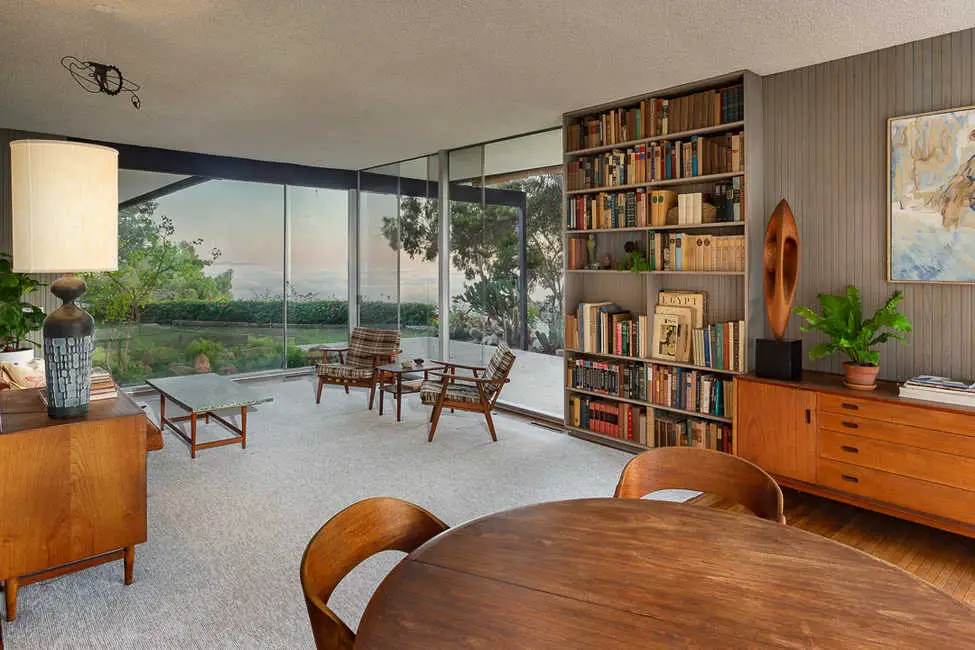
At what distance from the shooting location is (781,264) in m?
3.66

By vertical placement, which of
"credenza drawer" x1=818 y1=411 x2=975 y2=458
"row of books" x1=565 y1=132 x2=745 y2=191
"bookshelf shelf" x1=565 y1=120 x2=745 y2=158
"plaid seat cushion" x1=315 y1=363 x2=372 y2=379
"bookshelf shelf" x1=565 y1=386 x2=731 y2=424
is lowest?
"bookshelf shelf" x1=565 y1=386 x2=731 y2=424

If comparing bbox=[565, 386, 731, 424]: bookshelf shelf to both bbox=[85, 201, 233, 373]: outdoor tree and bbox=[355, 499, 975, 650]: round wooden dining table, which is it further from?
bbox=[85, 201, 233, 373]: outdoor tree

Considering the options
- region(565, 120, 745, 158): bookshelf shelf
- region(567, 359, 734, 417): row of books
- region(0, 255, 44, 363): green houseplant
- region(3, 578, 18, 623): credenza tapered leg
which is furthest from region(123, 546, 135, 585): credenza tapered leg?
region(565, 120, 745, 158): bookshelf shelf

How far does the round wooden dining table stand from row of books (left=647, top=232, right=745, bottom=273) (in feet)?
9.29

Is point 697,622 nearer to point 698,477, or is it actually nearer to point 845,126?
point 698,477

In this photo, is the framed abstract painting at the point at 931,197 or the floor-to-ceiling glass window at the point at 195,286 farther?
the floor-to-ceiling glass window at the point at 195,286

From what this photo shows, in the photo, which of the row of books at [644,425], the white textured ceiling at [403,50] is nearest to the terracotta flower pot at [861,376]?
the row of books at [644,425]

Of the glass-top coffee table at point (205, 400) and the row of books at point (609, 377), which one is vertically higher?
the row of books at point (609, 377)

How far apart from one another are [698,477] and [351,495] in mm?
2434

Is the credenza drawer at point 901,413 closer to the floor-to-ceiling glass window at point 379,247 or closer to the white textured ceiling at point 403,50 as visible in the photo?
the white textured ceiling at point 403,50

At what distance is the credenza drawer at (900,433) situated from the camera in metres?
2.92

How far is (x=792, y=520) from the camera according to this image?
3531 mm

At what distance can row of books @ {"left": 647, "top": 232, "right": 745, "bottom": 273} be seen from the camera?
158 inches

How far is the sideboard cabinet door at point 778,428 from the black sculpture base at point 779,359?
0.35ft
